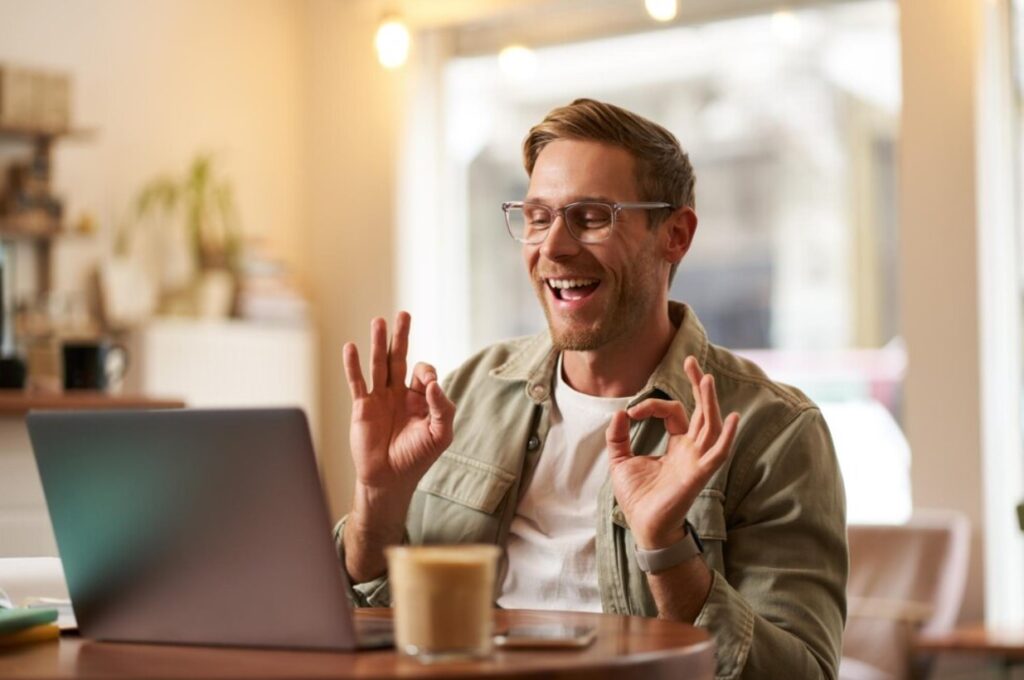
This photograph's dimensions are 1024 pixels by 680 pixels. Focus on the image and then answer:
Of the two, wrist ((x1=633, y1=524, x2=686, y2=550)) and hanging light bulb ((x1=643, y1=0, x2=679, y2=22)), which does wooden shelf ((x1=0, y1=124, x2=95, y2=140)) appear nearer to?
hanging light bulb ((x1=643, y1=0, x2=679, y2=22))

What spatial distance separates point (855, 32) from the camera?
7430 millimetres

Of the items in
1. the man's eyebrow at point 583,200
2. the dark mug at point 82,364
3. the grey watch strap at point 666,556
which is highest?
the man's eyebrow at point 583,200

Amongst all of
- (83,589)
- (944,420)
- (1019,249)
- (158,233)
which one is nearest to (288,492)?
(83,589)

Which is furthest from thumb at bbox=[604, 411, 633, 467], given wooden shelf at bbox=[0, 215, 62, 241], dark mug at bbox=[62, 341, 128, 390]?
wooden shelf at bbox=[0, 215, 62, 241]

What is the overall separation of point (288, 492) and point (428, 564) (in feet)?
0.52

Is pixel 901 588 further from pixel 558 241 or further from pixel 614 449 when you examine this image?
pixel 614 449

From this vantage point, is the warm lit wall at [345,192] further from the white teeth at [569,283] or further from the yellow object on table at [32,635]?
the yellow object on table at [32,635]

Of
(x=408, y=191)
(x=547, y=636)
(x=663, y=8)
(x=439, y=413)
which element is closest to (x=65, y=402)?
(x=439, y=413)

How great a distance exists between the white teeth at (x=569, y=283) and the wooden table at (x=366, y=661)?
2.37ft

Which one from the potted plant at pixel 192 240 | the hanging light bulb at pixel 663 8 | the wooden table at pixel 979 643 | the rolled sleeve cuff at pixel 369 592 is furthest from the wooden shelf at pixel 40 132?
the rolled sleeve cuff at pixel 369 592

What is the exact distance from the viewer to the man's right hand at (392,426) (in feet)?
5.29

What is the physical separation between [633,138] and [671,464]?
62 cm

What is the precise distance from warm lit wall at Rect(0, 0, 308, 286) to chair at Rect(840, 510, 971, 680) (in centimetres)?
268

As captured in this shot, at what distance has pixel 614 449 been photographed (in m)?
1.52
